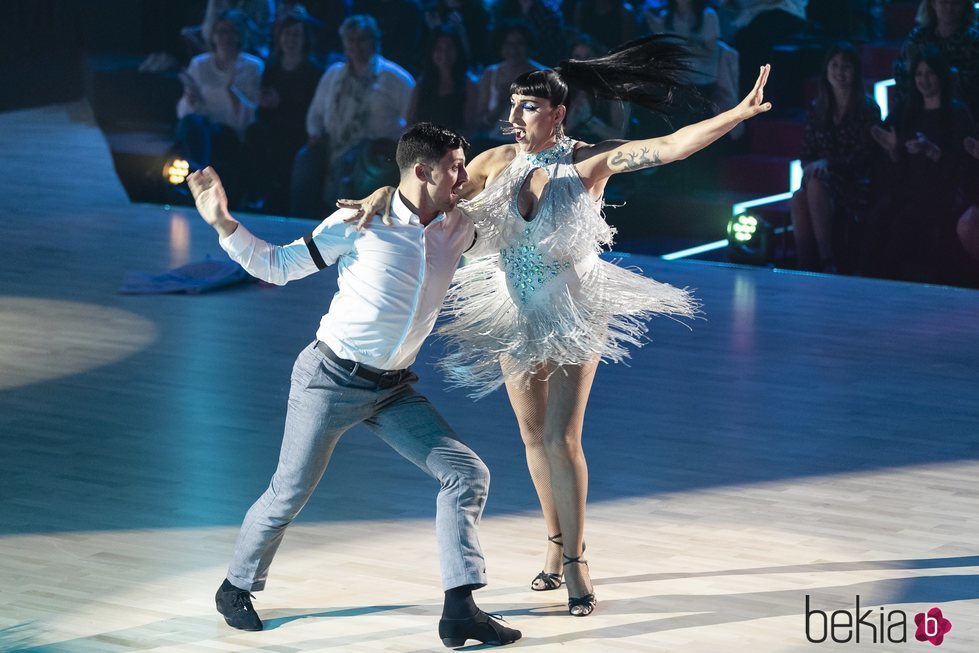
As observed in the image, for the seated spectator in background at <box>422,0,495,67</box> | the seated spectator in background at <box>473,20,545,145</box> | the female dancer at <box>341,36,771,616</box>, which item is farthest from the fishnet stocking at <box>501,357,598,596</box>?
the seated spectator in background at <box>422,0,495,67</box>

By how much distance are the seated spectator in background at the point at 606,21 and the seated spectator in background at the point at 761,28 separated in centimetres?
82

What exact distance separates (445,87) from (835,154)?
3133 millimetres

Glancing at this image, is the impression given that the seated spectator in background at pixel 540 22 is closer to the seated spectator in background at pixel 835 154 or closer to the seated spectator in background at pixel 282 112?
the seated spectator in background at pixel 282 112

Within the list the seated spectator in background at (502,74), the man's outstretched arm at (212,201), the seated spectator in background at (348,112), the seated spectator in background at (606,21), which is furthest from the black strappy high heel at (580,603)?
the seated spectator in background at (348,112)

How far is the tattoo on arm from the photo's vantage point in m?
4.29

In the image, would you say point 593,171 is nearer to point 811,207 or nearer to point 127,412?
point 127,412

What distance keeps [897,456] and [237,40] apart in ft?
26.3

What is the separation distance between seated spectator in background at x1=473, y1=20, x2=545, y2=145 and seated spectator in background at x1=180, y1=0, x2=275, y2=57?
208 centimetres

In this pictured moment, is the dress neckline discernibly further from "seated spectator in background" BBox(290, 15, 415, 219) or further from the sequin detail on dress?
"seated spectator in background" BBox(290, 15, 415, 219)

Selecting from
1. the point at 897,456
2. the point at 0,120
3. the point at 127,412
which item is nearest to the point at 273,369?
the point at 127,412

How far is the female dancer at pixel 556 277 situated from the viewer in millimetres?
4312

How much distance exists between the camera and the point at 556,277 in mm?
4383

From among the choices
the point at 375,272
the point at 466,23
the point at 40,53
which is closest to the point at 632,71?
the point at 375,272

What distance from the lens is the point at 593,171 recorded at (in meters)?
4.40
